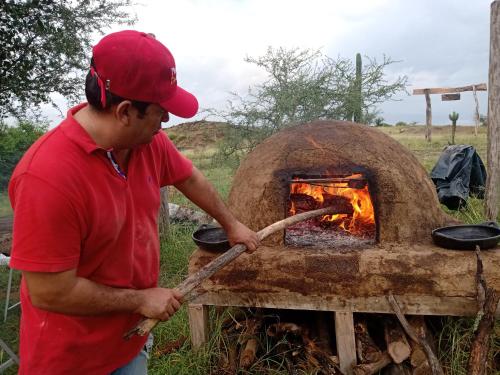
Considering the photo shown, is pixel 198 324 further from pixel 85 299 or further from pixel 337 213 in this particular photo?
pixel 85 299

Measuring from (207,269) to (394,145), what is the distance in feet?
8.14

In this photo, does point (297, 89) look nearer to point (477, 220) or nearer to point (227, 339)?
point (477, 220)

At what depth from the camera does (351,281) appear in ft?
10.5

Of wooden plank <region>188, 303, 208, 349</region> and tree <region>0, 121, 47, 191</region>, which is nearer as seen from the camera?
wooden plank <region>188, 303, 208, 349</region>

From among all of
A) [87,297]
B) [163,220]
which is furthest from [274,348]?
[163,220]

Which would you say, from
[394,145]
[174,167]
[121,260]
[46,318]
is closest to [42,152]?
[121,260]

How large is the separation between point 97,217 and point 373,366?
2.37 m

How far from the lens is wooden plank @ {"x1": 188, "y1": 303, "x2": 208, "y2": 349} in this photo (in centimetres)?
350

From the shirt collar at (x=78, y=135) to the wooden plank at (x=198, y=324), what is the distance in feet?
7.17

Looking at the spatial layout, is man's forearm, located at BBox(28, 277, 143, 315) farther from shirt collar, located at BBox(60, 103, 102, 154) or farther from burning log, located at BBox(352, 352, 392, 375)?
burning log, located at BBox(352, 352, 392, 375)

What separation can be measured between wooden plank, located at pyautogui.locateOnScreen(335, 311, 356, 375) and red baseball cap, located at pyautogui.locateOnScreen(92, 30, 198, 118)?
7.38 ft

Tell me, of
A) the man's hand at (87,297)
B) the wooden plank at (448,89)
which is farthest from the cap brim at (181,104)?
the wooden plank at (448,89)

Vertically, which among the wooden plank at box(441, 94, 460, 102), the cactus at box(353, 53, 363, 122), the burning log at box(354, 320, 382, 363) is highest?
the wooden plank at box(441, 94, 460, 102)

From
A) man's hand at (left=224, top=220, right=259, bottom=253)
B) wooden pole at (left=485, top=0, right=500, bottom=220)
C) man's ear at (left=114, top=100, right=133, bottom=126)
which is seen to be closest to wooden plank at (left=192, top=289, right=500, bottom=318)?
man's hand at (left=224, top=220, right=259, bottom=253)
